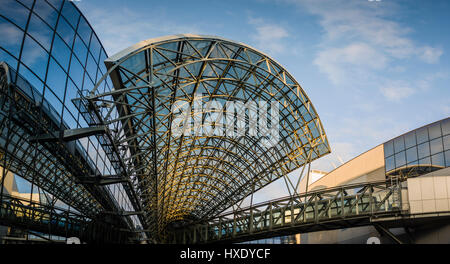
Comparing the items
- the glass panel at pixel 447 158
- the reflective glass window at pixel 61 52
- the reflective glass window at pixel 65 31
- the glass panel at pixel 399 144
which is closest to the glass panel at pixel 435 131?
the glass panel at pixel 447 158

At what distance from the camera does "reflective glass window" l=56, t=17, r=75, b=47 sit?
18.8 meters

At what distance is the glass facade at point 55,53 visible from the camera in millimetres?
14461

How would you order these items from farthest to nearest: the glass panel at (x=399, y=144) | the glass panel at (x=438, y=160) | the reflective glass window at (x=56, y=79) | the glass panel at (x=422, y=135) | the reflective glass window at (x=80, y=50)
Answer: the glass panel at (x=399, y=144)
the glass panel at (x=422, y=135)
the glass panel at (x=438, y=160)
the reflective glass window at (x=80, y=50)
the reflective glass window at (x=56, y=79)

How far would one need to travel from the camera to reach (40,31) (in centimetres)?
1652

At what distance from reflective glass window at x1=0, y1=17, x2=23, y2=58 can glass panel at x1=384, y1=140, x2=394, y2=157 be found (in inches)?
1455

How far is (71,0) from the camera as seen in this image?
19.9 m

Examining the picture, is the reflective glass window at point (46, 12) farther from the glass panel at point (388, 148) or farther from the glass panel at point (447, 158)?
the glass panel at point (388, 148)

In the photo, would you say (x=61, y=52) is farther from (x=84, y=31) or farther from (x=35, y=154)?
(x=35, y=154)

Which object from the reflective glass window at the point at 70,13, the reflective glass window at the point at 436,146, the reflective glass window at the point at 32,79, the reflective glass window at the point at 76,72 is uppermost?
the reflective glass window at the point at 70,13

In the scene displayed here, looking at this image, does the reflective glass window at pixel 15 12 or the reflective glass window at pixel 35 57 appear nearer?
the reflective glass window at pixel 15 12

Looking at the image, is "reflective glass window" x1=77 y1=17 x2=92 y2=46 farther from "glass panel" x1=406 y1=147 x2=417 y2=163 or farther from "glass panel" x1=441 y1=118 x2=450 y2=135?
"glass panel" x1=406 y1=147 x2=417 y2=163

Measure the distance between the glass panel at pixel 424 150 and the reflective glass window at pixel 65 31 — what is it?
31.7 meters

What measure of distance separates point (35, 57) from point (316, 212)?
2442 cm

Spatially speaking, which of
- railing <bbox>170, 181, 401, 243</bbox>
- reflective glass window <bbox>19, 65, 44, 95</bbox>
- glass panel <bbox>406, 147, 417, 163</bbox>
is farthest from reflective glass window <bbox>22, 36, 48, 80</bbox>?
glass panel <bbox>406, 147, 417, 163</bbox>
